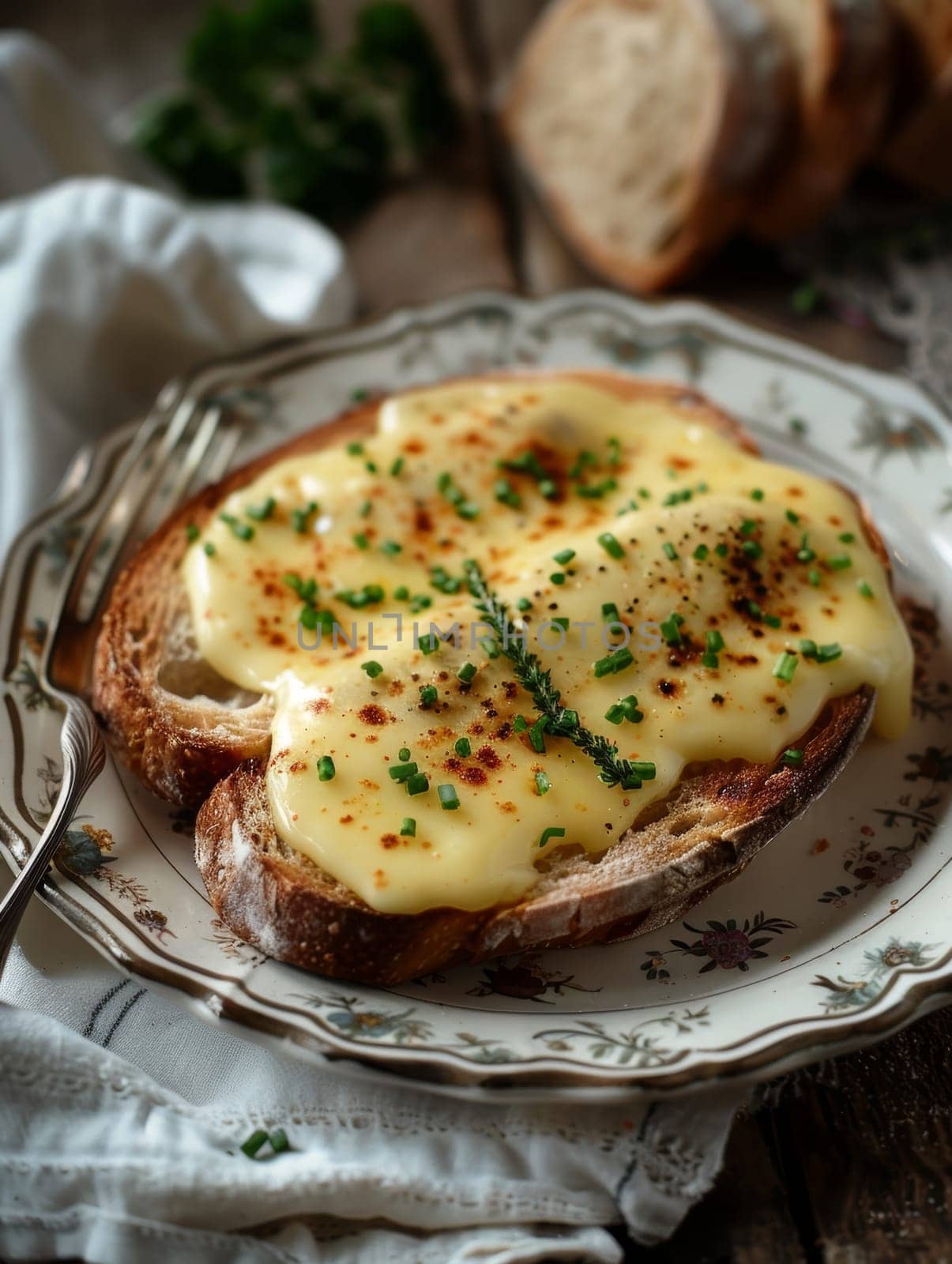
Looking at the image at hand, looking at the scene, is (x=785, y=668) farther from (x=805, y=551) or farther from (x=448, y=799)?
(x=448, y=799)

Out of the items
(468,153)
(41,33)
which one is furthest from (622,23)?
(41,33)

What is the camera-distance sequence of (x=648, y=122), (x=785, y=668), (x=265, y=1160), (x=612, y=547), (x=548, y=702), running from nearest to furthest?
(x=265, y=1160)
(x=548, y=702)
(x=785, y=668)
(x=612, y=547)
(x=648, y=122)

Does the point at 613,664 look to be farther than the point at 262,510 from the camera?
No

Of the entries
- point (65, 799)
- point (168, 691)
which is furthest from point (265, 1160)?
point (168, 691)

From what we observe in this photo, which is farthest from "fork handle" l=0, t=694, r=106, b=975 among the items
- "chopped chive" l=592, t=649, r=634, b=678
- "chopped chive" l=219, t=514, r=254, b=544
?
"chopped chive" l=592, t=649, r=634, b=678

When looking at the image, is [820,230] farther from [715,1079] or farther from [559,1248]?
[559,1248]
